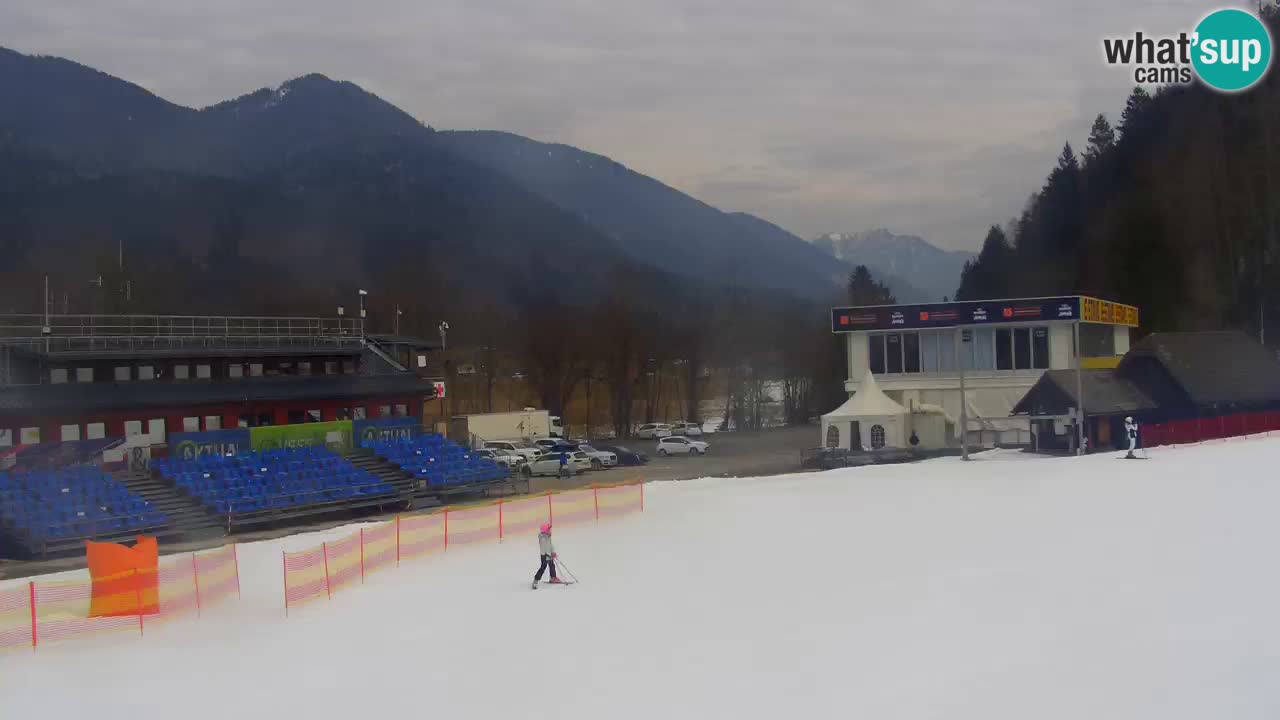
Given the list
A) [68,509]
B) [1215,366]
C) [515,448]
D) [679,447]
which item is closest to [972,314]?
[1215,366]

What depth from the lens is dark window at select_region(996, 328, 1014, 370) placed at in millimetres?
59906

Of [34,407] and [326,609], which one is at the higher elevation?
[34,407]

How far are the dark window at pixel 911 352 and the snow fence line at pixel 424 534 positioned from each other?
1179 inches

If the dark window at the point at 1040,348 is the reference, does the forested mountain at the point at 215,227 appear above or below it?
above

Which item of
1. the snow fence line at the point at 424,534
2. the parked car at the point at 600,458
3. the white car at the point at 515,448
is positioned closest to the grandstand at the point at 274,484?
the snow fence line at the point at 424,534

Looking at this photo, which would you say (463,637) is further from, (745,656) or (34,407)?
(34,407)

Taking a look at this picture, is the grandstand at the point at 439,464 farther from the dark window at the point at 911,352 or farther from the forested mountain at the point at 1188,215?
the forested mountain at the point at 1188,215

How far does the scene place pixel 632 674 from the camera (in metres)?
16.0

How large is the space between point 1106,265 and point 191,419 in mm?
87551

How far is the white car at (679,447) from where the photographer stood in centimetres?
6278

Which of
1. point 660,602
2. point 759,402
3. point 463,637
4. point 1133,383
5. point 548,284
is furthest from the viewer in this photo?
point 548,284

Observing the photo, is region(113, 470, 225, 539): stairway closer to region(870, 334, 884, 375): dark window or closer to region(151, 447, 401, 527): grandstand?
region(151, 447, 401, 527): grandstand

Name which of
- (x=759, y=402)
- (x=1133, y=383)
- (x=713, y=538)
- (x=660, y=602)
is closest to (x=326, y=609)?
(x=660, y=602)

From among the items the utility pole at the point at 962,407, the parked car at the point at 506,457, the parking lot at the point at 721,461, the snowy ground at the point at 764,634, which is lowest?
the parking lot at the point at 721,461
